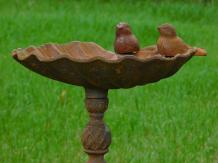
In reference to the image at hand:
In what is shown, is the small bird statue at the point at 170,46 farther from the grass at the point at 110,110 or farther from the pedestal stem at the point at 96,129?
the grass at the point at 110,110

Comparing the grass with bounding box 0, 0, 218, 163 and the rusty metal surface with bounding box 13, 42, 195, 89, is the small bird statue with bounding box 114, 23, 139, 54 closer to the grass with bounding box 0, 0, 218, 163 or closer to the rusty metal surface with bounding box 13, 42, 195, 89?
the rusty metal surface with bounding box 13, 42, 195, 89

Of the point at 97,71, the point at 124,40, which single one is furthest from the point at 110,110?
the point at 97,71

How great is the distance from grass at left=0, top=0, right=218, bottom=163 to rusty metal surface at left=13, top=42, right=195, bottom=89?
6.02ft

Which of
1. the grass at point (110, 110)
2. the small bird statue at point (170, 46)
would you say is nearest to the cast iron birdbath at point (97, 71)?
the small bird statue at point (170, 46)

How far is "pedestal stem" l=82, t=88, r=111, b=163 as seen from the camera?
3984 mm

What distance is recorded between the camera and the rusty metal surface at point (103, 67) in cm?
364

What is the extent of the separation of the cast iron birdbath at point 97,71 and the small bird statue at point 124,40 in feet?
0.28

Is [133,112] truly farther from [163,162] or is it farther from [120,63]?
[120,63]

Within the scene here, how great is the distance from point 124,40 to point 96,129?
521 millimetres

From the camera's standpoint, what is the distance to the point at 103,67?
3.67 m

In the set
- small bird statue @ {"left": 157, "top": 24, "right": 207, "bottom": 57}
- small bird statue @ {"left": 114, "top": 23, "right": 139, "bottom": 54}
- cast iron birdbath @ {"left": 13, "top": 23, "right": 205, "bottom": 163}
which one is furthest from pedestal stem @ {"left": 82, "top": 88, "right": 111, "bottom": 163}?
small bird statue @ {"left": 157, "top": 24, "right": 207, "bottom": 57}

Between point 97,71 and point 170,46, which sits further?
point 170,46

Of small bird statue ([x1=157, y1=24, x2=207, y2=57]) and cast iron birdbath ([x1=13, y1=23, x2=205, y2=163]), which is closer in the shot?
cast iron birdbath ([x1=13, y1=23, x2=205, y2=163])

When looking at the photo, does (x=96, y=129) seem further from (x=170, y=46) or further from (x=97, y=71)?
(x=170, y=46)
